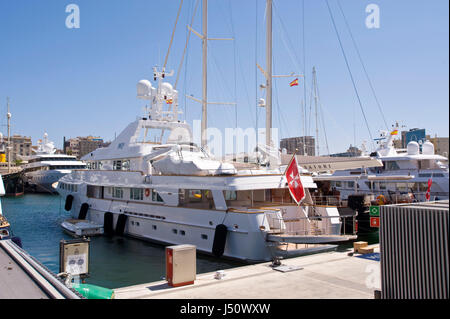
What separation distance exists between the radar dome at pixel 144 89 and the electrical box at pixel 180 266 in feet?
56.2

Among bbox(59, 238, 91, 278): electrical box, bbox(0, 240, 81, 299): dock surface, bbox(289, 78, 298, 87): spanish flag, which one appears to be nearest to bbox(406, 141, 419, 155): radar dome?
bbox(289, 78, 298, 87): spanish flag

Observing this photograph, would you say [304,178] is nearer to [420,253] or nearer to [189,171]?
[189,171]

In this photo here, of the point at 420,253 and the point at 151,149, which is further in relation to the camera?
the point at 151,149

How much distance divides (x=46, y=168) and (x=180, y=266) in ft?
199

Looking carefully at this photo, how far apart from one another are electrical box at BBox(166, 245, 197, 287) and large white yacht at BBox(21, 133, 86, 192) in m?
57.0

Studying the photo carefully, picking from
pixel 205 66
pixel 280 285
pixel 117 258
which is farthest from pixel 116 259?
pixel 205 66

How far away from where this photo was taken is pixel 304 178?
1540 centimetres

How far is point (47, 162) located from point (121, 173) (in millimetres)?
47874

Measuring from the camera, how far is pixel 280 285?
315 inches

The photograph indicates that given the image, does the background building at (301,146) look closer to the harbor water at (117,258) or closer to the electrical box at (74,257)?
the harbor water at (117,258)

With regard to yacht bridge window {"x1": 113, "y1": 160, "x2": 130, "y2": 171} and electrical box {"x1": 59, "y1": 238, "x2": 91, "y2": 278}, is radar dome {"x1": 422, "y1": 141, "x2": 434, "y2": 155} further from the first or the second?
electrical box {"x1": 59, "y1": 238, "x2": 91, "y2": 278}

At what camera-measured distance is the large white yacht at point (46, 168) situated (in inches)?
2347

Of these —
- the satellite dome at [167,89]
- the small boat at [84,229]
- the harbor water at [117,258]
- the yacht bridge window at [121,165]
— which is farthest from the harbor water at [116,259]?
the satellite dome at [167,89]
